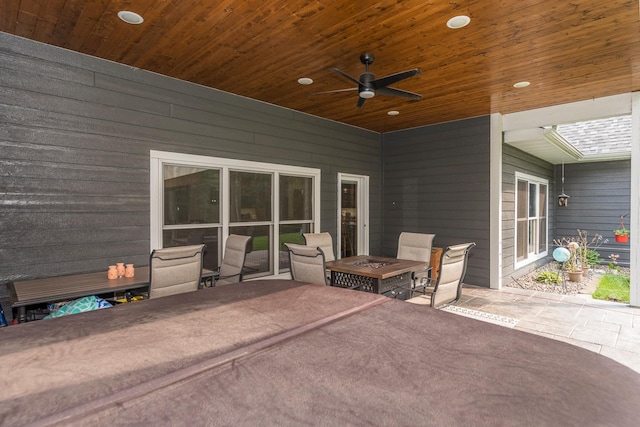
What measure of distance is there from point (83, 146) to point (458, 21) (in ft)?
13.0

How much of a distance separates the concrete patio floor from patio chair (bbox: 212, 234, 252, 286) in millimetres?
2952

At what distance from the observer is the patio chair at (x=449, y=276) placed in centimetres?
293

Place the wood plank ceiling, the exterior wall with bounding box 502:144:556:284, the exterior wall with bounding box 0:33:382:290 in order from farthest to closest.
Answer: the exterior wall with bounding box 502:144:556:284
the exterior wall with bounding box 0:33:382:290
the wood plank ceiling

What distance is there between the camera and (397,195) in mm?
7289

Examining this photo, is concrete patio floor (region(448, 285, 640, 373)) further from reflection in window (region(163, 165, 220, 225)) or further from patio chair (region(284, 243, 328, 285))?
reflection in window (region(163, 165, 220, 225))

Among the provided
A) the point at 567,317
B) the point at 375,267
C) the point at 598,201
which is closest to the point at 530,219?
the point at 598,201

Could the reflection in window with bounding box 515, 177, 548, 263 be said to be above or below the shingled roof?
below

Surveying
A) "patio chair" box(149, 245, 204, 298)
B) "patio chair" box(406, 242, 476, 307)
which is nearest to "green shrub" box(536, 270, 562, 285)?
"patio chair" box(406, 242, 476, 307)

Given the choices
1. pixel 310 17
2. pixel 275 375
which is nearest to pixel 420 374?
pixel 275 375

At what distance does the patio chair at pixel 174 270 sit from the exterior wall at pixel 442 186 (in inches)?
192

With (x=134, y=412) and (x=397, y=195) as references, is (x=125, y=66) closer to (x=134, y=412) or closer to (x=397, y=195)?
(x=134, y=412)

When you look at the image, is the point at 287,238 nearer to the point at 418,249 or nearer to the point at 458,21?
the point at 418,249

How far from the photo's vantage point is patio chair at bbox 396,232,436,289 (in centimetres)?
451

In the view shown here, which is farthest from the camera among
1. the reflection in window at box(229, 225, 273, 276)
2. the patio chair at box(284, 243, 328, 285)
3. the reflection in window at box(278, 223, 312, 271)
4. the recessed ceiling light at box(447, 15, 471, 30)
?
the reflection in window at box(278, 223, 312, 271)
